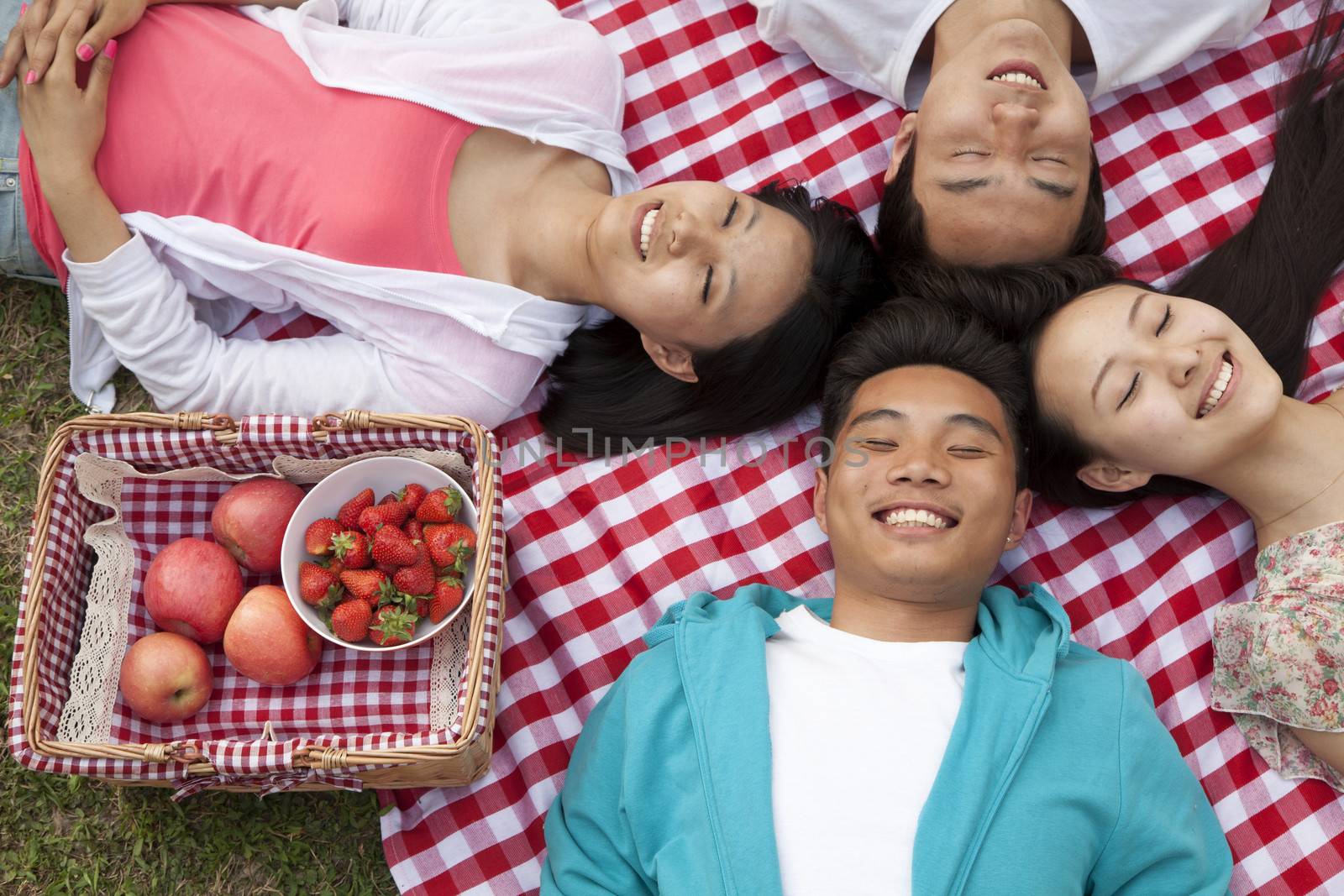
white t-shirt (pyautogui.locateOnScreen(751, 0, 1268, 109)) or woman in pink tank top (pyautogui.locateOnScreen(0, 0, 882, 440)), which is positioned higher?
white t-shirt (pyautogui.locateOnScreen(751, 0, 1268, 109))

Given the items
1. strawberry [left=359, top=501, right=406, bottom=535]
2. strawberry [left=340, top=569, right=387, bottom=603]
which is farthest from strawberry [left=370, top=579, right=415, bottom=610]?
strawberry [left=359, top=501, right=406, bottom=535]

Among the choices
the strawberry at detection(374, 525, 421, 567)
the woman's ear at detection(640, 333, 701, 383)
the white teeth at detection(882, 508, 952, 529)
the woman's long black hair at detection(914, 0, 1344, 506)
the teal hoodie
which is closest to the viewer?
the teal hoodie

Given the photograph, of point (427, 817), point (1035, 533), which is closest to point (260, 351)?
point (427, 817)

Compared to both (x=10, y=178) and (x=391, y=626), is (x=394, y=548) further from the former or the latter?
(x=10, y=178)

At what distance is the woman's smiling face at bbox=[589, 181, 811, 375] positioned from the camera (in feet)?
7.38

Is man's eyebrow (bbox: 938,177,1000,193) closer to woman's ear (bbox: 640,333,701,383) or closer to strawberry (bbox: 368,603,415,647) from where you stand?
woman's ear (bbox: 640,333,701,383)

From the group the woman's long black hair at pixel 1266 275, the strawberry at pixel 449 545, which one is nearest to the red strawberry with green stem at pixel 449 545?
the strawberry at pixel 449 545

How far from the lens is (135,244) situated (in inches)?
92.0

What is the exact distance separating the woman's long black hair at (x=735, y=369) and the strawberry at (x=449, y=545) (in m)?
0.46

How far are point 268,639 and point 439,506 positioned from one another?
466 mm

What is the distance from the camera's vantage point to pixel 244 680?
2.40 meters

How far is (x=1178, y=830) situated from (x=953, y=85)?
5.40 feet

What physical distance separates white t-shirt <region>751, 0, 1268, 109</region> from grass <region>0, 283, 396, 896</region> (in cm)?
222

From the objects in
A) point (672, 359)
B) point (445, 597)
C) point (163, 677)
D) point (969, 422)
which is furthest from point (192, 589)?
point (969, 422)
